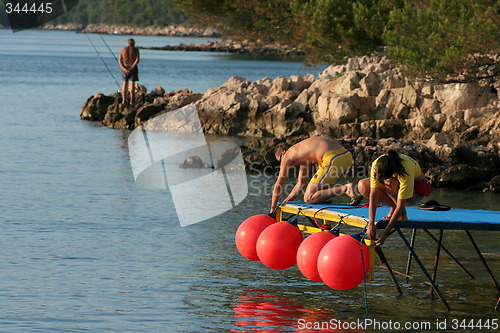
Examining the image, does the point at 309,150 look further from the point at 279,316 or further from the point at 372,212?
the point at 279,316

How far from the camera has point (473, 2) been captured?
66.4 ft

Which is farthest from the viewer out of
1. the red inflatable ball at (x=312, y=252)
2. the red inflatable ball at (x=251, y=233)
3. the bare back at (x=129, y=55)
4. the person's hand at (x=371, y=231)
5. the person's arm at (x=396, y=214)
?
the bare back at (x=129, y=55)

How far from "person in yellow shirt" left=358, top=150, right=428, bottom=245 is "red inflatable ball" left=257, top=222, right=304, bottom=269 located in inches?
51.4

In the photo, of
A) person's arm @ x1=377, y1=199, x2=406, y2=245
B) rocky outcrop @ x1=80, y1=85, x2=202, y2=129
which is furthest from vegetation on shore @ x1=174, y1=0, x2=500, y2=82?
person's arm @ x1=377, y1=199, x2=406, y2=245

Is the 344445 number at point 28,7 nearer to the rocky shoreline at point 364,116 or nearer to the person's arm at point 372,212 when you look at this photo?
the rocky shoreline at point 364,116

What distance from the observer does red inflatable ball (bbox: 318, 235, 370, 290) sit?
870 centimetres

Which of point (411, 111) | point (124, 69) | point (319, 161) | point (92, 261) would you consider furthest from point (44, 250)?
point (124, 69)

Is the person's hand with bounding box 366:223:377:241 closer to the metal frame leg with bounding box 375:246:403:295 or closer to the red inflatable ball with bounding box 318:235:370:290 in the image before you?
the red inflatable ball with bounding box 318:235:370:290

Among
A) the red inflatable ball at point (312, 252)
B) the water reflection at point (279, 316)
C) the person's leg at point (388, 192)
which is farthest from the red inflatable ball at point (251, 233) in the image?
the person's leg at point (388, 192)

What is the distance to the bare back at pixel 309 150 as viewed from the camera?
10672mm

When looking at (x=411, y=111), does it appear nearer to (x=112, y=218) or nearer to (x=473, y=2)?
(x=473, y=2)

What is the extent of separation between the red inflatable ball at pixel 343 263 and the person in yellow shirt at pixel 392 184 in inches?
9.7

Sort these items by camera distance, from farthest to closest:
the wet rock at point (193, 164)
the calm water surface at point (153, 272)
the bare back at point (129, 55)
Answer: the bare back at point (129, 55) < the wet rock at point (193, 164) < the calm water surface at point (153, 272)

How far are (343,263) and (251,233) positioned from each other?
1.99 m
